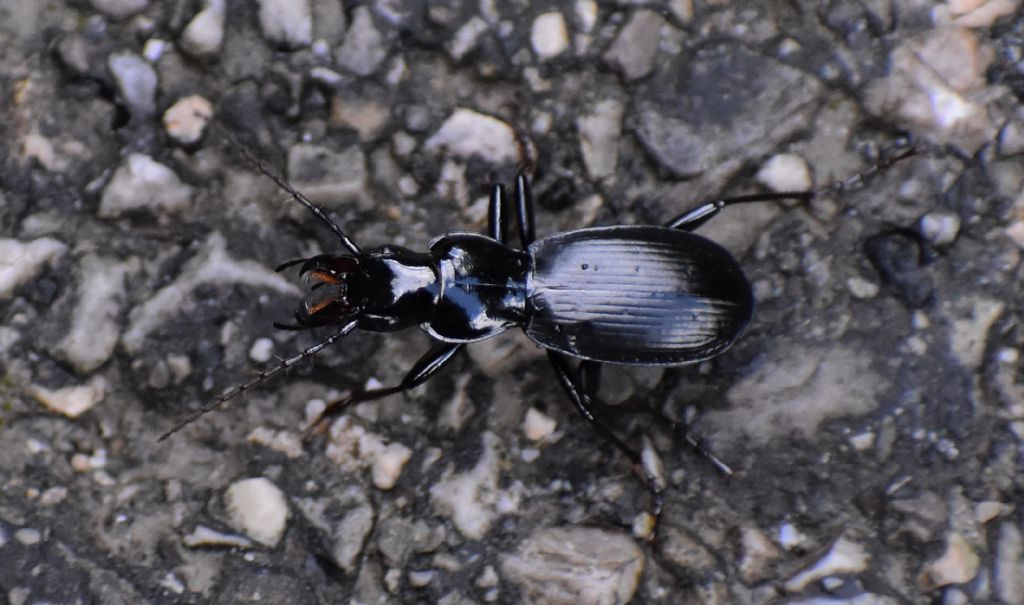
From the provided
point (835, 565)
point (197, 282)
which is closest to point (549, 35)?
point (197, 282)

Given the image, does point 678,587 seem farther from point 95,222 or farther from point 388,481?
point 95,222

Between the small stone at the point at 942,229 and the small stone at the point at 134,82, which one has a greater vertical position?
the small stone at the point at 134,82

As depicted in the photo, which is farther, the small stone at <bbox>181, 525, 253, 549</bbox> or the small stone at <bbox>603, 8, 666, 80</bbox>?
the small stone at <bbox>603, 8, 666, 80</bbox>

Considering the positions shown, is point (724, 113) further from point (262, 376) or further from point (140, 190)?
point (140, 190)

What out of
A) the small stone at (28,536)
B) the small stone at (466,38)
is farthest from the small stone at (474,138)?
the small stone at (28,536)

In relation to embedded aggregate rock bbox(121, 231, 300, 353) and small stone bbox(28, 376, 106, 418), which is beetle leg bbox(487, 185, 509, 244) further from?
small stone bbox(28, 376, 106, 418)

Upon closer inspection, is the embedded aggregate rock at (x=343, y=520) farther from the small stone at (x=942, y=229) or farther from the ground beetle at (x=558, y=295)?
the small stone at (x=942, y=229)

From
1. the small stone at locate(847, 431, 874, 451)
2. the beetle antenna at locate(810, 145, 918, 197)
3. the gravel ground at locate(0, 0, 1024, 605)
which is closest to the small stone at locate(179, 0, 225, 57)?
the gravel ground at locate(0, 0, 1024, 605)
